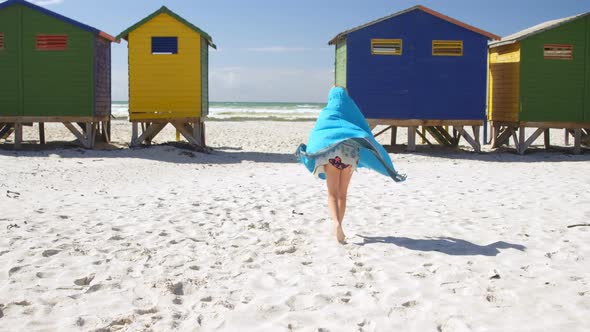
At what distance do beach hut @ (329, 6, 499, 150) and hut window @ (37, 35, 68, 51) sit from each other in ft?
26.8

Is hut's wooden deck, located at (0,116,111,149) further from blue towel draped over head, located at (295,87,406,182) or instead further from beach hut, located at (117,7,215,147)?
blue towel draped over head, located at (295,87,406,182)

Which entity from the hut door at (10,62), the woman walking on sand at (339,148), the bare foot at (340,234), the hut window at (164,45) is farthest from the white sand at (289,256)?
the hut window at (164,45)

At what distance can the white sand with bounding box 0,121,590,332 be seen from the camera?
4223 mm

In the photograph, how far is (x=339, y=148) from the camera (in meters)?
6.35

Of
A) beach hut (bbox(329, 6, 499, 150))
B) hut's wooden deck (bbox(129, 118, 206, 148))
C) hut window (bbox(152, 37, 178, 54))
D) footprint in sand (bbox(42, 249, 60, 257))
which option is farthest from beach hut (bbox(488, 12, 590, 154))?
footprint in sand (bbox(42, 249, 60, 257))

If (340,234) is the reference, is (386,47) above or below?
above

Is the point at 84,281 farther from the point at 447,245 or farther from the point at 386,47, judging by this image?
the point at 386,47

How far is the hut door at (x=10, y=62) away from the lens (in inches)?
679

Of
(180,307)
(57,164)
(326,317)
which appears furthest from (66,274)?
(57,164)

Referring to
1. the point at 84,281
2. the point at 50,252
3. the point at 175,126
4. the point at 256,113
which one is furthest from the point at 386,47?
the point at 256,113

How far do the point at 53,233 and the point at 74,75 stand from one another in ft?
39.5

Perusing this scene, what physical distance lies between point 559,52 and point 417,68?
4438 mm

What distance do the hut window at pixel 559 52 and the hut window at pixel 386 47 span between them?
4.50 metres

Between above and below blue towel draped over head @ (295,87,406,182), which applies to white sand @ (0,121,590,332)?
below
